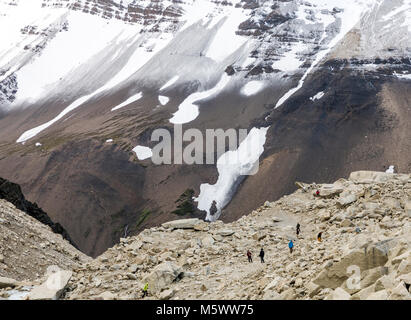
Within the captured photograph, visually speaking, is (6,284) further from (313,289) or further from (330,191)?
(330,191)

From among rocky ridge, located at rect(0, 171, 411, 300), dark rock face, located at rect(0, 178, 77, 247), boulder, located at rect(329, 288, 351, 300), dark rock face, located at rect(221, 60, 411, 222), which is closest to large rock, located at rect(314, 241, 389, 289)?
rocky ridge, located at rect(0, 171, 411, 300)

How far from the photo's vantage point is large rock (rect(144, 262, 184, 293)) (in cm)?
1564

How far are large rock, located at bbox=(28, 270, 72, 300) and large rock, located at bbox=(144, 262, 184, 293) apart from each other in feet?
9.28

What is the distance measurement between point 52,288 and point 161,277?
359cm

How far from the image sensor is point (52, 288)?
1563 cm

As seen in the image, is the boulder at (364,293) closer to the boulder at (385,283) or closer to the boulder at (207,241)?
the boulder at (385,283)

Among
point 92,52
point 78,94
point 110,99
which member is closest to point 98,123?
point 110,99

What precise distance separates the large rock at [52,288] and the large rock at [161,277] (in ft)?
9.28

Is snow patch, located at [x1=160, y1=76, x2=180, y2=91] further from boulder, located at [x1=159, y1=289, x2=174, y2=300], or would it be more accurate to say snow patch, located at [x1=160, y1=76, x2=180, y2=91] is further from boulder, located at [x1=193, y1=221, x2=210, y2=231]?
boulder, located at [x1=159, y1=289, x2=174, y2=300]

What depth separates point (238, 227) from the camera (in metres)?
23.6

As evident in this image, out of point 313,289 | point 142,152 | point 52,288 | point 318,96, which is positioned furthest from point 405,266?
point 318,96

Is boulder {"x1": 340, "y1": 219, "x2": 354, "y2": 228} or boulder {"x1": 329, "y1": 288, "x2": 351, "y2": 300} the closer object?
boulder {"x1": 329, "y1": 288, "x2": 351, "y2": 300}

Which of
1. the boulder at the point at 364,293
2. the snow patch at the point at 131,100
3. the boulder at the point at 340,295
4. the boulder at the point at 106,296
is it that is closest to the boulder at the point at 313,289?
the boulder at the point at 340,295

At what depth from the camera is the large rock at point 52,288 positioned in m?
14.8
